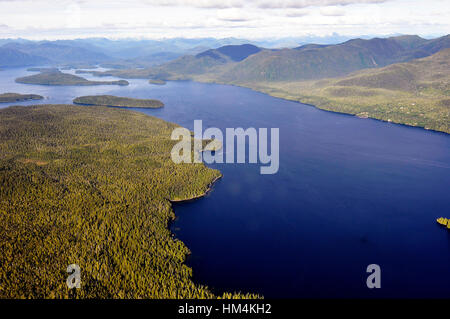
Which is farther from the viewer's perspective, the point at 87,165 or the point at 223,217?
the point at 87,165

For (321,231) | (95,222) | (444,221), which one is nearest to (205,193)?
(95,222)

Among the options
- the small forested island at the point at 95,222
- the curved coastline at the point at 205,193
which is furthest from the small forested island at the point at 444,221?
the curved coastline at the point at 205,193

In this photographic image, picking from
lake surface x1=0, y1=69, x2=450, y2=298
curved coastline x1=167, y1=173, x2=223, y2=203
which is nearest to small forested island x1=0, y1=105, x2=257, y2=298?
curved coastline x1=167, y1=173, x2=223, y2=203

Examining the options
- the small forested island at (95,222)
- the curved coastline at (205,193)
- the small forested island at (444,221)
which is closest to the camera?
the small forested island at (95,222)

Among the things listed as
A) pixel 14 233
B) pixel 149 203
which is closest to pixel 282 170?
pixel 149 203

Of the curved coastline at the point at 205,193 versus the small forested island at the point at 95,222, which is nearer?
the small forested island at the point at 95,222

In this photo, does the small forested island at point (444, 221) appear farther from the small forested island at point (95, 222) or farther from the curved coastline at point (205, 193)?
the curved coastline at point (205, 193)

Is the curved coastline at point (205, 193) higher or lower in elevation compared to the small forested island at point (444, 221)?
higher

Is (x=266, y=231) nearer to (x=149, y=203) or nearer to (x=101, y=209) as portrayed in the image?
(x=149, y=203)
